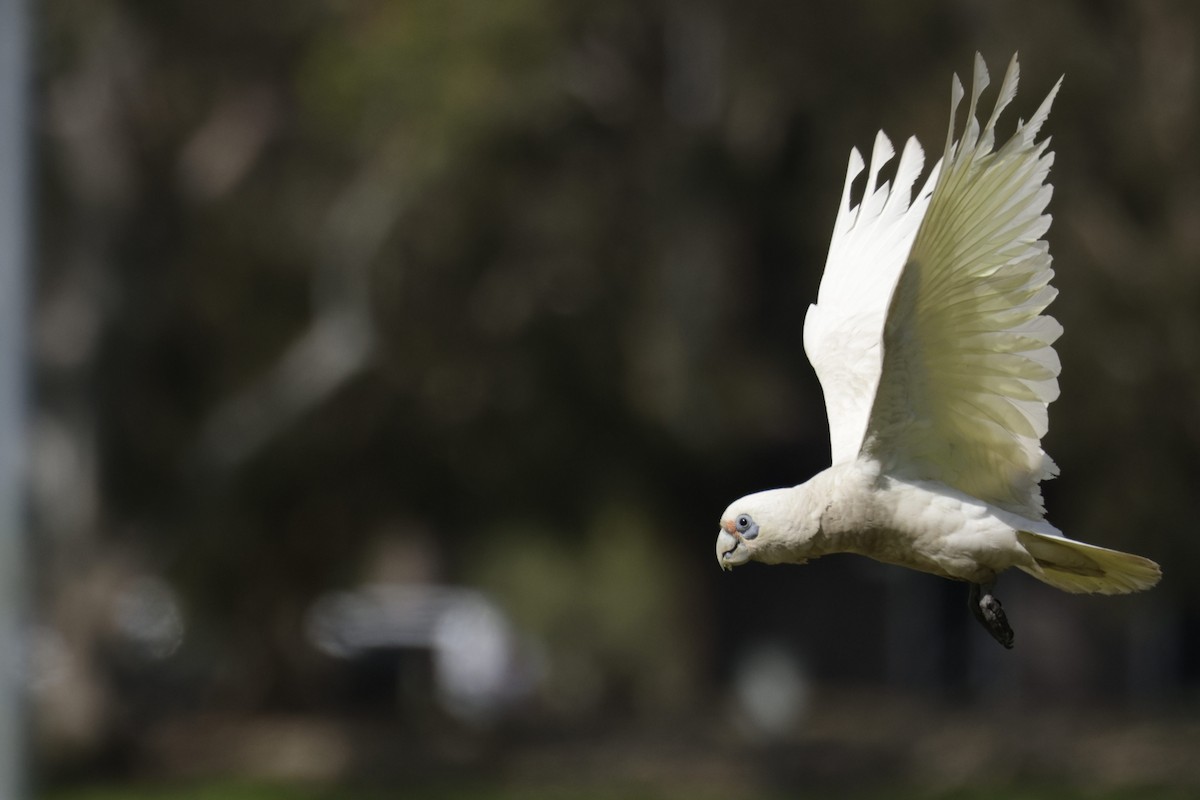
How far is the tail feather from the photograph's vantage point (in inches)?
121

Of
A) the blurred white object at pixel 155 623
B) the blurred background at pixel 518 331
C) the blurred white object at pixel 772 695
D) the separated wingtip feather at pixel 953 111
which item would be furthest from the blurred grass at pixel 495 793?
the separated wingtip feather at pixel 953 111

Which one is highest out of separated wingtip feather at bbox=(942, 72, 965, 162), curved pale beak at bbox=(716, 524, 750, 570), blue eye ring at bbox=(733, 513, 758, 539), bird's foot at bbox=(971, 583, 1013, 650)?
separated wingtip feather at bbox=(942, 72, 965, 162)

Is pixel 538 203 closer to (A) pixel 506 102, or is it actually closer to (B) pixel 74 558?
(A) pixel 506 102

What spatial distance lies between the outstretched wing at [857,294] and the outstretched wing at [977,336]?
0.21m

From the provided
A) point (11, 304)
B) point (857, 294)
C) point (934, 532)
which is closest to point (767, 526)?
point (934, 532)

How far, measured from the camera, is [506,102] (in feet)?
35.8

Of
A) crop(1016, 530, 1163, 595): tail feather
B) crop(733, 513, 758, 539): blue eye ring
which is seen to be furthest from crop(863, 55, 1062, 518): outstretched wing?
crop(733, 513, 758, 539): blue eye ring

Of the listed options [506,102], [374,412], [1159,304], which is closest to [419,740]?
[374,412]

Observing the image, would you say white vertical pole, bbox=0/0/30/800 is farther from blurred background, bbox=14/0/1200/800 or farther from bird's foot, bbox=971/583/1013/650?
blurred background, bbox=14/0/1200/800

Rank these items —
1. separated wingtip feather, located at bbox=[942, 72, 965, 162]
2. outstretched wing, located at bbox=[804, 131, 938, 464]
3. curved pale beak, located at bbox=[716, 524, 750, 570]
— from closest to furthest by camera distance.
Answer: separated wingtip feather, located at bbox=[942, 72, 965, 162] → curved pale beak, located at bbox=[716, 524, 750, 570] → outstretched wing, located at bbox=[804, 131, 938, 464]

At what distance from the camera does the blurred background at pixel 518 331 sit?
11.0m

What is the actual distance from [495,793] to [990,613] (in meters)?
9.48

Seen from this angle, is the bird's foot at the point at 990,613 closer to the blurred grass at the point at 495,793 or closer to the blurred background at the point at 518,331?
the blurred background at the point at 518,331

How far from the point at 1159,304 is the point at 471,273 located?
4855mm
